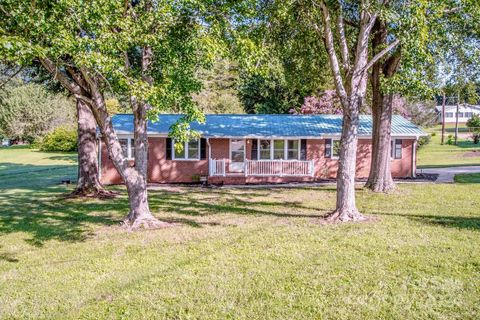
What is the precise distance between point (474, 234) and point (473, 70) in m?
9.70

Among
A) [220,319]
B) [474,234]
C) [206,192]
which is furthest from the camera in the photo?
[206,192]

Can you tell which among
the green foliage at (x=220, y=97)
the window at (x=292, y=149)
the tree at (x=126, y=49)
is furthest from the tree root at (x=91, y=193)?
the green foliage at (x=220, y=97)

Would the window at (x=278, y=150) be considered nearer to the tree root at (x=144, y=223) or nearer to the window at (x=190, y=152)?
the window at (x=190, y=152)

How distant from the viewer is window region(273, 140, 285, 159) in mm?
21188

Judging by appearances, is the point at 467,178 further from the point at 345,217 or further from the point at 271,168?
the point at 345,217

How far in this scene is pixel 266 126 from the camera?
22094 millimetres

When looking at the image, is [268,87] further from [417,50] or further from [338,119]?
[417,50]

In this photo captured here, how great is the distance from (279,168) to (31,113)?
38.0m

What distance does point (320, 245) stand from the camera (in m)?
8.56

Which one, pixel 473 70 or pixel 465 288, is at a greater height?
pixel 473 70

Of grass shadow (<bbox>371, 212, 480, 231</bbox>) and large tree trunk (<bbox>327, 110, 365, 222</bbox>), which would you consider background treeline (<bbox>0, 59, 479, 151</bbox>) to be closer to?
large tree trunk (<bbox>327, 110, 365, 222</bbox>)

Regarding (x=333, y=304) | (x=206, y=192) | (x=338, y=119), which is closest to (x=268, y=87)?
(x=338, y=119)

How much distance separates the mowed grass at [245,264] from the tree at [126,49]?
2.02m

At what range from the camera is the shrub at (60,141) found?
4275 centimetres
